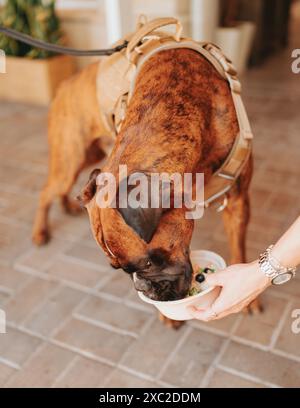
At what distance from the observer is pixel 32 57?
16.9 ft

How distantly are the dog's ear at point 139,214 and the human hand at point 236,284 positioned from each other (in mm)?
381

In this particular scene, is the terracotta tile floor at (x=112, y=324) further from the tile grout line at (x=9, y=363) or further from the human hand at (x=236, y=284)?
the human hand at (x=236, y=284)

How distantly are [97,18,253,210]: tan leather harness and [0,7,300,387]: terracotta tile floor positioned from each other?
62 cm

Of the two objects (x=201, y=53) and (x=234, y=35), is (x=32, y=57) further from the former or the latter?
(x=201, y=53)

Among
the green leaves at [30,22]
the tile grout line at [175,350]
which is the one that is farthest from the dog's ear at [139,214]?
the green leaves at [30,22]

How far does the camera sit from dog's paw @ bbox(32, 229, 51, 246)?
106 inches

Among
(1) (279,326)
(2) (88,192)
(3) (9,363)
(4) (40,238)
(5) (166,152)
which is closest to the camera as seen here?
(5) (166,152)

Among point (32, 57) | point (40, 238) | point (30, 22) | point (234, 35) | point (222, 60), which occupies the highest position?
point (222, 60)

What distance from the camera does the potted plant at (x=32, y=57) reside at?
198 inches

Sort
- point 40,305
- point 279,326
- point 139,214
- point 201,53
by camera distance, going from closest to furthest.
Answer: point 139,214
point 201,53
point 279,326
point 40,305

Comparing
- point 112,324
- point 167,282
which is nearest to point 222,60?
point 167,282

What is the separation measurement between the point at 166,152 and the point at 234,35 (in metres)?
4.60

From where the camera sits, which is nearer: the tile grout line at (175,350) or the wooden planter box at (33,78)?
the tile grout line at (175,350)

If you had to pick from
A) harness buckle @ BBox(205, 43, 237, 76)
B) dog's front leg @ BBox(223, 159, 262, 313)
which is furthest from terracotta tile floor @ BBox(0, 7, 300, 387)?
harness buckle @ BBox(205, 43, 237, 76)
